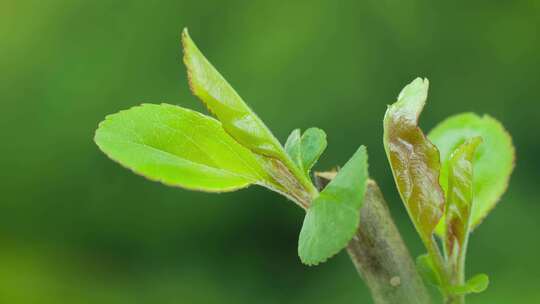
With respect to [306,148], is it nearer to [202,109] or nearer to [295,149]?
[295,149]

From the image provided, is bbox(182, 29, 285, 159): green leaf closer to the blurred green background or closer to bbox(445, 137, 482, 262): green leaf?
bbox(445, 137, 482, 262): green leaf

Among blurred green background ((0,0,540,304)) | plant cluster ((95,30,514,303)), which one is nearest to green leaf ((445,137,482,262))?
plant cluster ((95,30,514,303))

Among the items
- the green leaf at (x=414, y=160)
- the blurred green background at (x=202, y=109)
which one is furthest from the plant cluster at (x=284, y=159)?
the blurred green background at (x=202, y=109)

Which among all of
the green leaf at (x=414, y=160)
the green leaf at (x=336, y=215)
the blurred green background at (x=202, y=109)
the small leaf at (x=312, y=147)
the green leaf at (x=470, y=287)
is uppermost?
the blurred green background at (x=202, y=109)

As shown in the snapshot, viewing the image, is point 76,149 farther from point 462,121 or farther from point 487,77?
point 462,121

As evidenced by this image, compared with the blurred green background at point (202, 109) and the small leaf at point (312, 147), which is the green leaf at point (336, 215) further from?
the blurred green background at point (202, 109)

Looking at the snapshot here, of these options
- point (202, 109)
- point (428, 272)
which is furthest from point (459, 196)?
point (202, 109)
